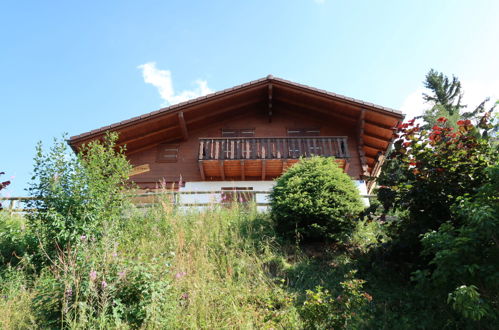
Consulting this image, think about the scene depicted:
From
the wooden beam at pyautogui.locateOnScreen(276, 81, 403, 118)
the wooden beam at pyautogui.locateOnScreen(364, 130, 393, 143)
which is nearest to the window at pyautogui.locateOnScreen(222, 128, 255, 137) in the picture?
the wooden beam at pyautogui.locateOnScreen(276, 81, 403, 118)

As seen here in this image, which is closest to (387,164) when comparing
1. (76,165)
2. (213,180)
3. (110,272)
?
(110,272)

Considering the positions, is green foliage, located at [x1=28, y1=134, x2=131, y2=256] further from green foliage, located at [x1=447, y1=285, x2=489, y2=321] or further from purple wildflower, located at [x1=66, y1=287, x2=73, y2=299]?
green foliage, located at [x1=447, y1=285, x2=489, y2=321]

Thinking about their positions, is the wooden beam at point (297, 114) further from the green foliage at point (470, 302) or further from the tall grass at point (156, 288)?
the green foliage at point (470, 302)

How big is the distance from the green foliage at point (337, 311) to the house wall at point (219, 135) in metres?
10.3

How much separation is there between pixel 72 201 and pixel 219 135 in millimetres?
10084

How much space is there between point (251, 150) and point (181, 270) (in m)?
8.99

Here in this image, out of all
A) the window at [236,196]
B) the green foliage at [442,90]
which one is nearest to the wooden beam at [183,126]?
the window at [236,196]

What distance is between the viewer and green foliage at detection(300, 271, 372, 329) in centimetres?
423

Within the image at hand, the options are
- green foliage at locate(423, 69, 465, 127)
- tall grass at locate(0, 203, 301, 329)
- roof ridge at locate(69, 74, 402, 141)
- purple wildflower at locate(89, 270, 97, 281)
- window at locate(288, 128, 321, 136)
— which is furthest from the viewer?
green foliage at locate(423, 69, 465, 127)

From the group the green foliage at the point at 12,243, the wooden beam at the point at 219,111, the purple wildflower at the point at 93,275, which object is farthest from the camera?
the wooden beam at the point at 219,111

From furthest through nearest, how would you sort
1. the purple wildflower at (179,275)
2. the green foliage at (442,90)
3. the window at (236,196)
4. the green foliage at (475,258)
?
the green foliage at (442,90), the window at (236,196), the purple wildflower at (179,275), the green foliage at (475,258)

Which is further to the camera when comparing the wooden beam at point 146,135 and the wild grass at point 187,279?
the wooden beam at point 146,135

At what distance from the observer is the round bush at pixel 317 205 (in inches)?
284

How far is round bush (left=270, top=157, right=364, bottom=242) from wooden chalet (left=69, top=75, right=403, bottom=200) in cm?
527
